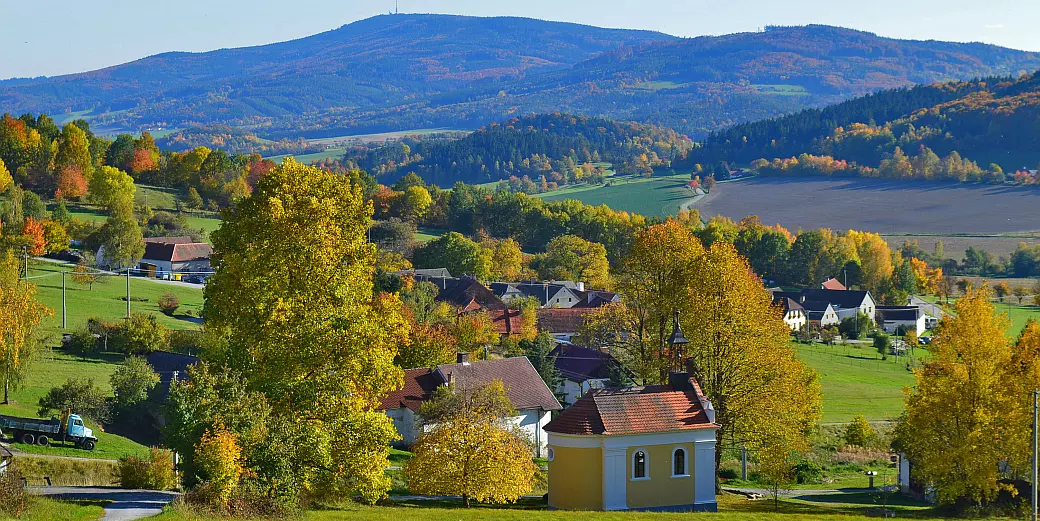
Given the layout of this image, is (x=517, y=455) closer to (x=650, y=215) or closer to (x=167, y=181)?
(x=167, y=181)

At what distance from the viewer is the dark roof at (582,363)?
60625 mm

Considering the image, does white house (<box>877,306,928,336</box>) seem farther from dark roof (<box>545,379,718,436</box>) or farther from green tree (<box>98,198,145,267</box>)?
dark roof (<box>545,379,718,436</box>)

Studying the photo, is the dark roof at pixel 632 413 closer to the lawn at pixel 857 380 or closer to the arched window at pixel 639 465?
the arched window at pixel 639 465

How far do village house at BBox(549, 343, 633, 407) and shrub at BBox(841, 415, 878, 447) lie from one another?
11032 millimetres

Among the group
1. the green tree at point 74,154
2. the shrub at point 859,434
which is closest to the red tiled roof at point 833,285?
the shrub at point 859,434

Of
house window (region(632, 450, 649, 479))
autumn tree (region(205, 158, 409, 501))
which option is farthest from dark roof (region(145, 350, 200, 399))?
autumn tree (region(205, 158, 409, 501))

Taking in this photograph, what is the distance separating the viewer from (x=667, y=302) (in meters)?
41.1

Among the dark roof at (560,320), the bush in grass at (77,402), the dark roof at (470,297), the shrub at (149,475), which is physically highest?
the shrub at (149,475)

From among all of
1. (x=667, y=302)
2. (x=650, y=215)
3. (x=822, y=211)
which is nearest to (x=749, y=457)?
(x=667, y=302)

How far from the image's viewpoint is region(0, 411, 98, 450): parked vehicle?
3981 cm

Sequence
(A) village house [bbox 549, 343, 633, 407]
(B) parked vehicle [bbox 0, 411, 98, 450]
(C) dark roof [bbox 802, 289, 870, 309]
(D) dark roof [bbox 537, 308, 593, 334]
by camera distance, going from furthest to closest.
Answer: (C) dark roof [bbox 802, 289, 870, 309] → (D) dark roof [bbox 537, 308, 593, 334] → (A) village house [bbox 549, 343, 633, 407] → (B) parked vehicle [bbox 0, 411, 98, 450]

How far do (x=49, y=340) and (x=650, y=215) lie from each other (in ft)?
428

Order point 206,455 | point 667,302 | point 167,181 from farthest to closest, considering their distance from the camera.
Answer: point 167,181
point 667,302
point 206,455

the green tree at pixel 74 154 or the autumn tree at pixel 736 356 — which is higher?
the green tree at pixel 74 154
